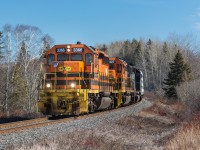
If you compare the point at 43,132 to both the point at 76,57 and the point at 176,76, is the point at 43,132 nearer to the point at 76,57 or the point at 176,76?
the point at 76,57

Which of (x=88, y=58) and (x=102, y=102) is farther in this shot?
(x=102, y=102)

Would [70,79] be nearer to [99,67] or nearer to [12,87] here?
[99,67]

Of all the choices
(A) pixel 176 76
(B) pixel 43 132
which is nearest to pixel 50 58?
(B) pixel 43 132

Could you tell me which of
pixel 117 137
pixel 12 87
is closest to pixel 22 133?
pixel 117 137

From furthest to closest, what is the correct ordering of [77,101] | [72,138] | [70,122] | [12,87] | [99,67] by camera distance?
[12,87]
[99,67]
[77,101]
[70,122]
[72,138]

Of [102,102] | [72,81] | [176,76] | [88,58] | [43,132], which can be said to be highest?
[176,76]

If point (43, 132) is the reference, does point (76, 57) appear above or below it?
above

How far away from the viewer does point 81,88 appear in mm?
15148

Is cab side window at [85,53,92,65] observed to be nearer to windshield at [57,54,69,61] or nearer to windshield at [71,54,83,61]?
windshield at [71,54,83,61]

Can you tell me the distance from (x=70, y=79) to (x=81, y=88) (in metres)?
0.69

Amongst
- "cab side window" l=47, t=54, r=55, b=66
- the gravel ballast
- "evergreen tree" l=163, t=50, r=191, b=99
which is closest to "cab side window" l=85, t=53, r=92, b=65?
"cab side window" l=47, t=54, r=55, b=66

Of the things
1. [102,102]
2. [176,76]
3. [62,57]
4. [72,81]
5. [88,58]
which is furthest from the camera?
[176,76]

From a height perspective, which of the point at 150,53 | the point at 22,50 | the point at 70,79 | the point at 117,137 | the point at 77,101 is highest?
the point at 150,53

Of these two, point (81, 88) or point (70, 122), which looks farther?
point (81, 88)
